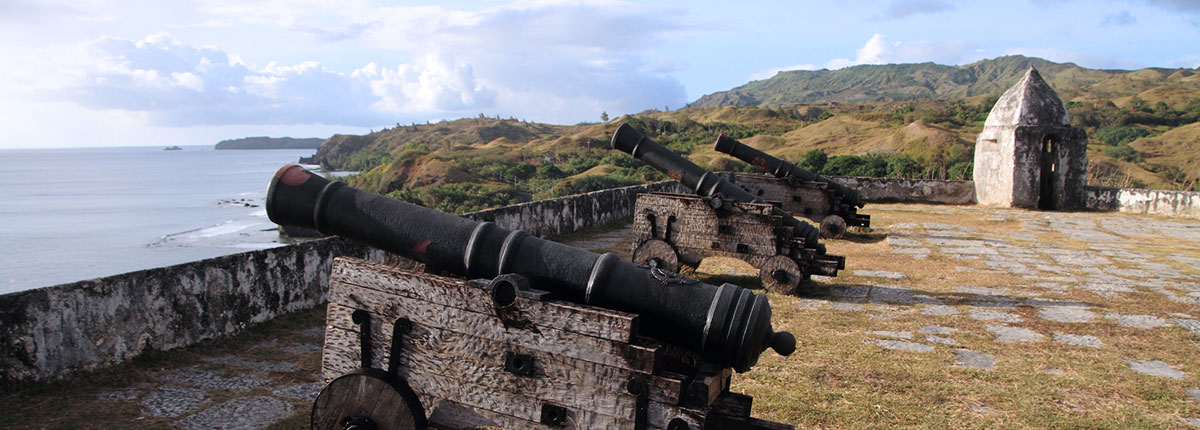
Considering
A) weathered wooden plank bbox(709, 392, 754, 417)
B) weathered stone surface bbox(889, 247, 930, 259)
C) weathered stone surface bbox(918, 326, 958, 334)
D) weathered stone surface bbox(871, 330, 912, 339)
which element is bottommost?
weathered stone surface bbox(918, 326, 958, 334)

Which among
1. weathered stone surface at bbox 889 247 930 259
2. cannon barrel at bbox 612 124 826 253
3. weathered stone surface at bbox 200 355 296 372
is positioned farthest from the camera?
weathered stone surface at bbox 889 247 930 259

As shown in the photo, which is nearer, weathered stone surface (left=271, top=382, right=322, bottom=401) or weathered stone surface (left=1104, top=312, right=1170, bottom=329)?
weathered stone surface (left=271, top=382, right=322, bottom=401)

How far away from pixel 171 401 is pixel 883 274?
255 inches

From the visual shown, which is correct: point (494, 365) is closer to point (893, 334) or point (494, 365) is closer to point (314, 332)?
point (314, 332)

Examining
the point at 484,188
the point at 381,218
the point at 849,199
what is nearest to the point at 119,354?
the point at 381,218

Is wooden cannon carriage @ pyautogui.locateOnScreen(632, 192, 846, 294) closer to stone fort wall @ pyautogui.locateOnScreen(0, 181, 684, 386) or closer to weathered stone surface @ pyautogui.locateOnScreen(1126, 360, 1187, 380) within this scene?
weathered stone surface @ pyautogui.locateOnScreen(1126, 360, 1187, 380)

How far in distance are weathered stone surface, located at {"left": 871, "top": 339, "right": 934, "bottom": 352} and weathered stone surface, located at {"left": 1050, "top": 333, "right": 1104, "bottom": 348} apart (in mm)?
1037

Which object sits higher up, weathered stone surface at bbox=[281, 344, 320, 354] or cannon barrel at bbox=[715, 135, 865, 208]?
cannon barrel at bbox=[715, 135, 865, 208]

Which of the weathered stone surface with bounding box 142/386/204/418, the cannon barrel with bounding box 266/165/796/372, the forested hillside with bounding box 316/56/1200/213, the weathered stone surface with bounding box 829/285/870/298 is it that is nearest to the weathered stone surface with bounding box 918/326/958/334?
the weathered stone surface with bounding box 829/285/870/298

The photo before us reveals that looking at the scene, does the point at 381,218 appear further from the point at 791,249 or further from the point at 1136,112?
the point at 1136,112

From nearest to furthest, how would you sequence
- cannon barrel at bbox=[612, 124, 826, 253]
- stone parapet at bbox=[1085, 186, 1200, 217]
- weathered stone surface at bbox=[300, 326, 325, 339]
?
weathered stone surface at bbox=[300, 326, 325, 339], cannon barrel at bbox=[612, 124, 826, 253], stone parapet at bbox=[1085, 186, 1200, 217]

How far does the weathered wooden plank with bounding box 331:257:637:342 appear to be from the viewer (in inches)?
104

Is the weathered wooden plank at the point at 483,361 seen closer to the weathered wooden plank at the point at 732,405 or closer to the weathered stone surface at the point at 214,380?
the weathered wooden plank at the point at 732,405

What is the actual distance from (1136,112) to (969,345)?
8039 cm
